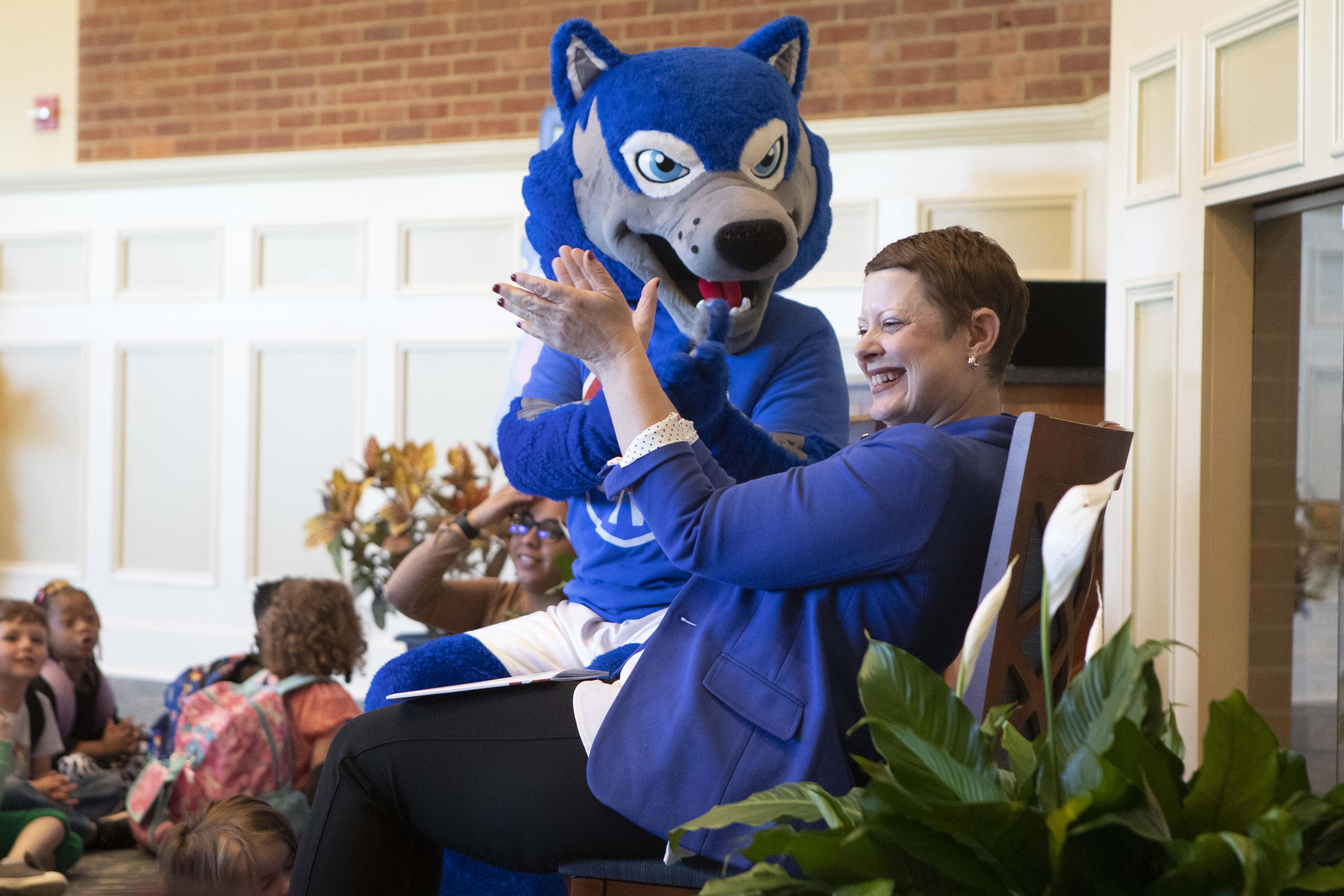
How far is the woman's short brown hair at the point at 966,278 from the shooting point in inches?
47.1

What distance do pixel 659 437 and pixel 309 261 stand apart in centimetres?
355

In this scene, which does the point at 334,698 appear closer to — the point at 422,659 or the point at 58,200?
the point at 422,659

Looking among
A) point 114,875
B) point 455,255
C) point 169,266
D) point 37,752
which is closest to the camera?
point 114,875

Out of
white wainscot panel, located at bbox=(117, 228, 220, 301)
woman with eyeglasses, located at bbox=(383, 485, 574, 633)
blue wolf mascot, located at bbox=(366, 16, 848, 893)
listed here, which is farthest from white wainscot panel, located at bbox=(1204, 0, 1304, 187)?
white wainscot panel, located at bbox=(117, 228, 220, 301)

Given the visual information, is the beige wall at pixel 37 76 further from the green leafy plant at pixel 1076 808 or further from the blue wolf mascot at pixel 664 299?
the green leafy plant at pixel 1076 808

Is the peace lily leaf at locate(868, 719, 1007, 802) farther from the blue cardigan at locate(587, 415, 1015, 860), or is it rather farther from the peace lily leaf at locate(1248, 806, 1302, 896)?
the blue cardigan at locate(587, 415, 1015, 860)

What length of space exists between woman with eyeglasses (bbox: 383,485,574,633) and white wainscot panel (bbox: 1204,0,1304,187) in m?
1.41

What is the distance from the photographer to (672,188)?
1.56 meters

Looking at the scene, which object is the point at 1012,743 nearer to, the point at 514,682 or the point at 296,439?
the point at 514,682

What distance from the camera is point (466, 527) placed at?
7.82 feet

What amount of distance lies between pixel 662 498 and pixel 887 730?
374 mm

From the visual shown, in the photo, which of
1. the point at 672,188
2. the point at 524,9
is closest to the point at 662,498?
the point at 672,188

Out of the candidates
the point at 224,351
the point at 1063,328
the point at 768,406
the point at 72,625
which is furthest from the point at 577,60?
the point at 224,351

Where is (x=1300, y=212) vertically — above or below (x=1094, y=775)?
above
